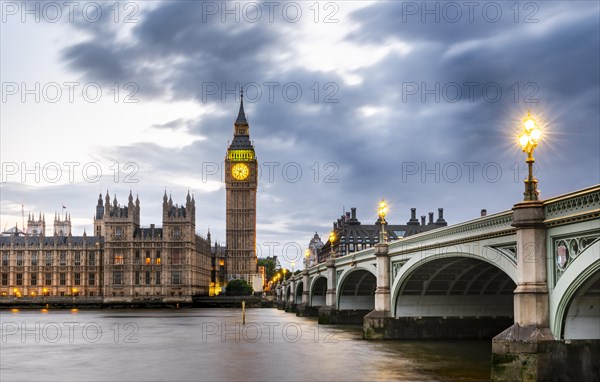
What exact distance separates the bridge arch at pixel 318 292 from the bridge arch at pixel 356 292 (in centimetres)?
1893

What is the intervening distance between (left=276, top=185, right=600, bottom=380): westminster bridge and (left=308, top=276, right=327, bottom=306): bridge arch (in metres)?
44.2

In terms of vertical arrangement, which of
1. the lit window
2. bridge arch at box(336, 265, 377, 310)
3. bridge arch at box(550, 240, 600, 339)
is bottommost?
bridge arch at box(336, 265, 377, 310)

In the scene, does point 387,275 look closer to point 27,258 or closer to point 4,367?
point 4,367

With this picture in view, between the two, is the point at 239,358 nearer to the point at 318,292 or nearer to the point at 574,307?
the point at 574,307

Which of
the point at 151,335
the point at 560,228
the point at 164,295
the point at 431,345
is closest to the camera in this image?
the point at 560,228

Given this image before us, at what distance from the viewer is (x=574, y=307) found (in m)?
26.1

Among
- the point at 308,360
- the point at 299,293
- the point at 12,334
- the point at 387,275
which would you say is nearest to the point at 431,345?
the point at 387,275

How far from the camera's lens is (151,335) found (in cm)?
6200

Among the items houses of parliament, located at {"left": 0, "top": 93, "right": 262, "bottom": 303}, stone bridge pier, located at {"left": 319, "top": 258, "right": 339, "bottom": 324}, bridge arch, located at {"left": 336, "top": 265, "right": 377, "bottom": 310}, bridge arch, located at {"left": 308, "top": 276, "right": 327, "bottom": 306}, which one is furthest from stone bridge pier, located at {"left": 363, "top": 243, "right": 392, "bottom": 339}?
houses of parliament, located at {"left": 0, "top": 93, "right": 262, "bottom": 303}

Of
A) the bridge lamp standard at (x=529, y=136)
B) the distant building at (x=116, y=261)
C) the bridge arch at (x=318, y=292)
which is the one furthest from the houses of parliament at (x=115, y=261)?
the bridge lamp standard at (x=529, y=136)

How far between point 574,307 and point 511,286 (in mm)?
25362

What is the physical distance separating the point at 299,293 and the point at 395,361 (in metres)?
93.5

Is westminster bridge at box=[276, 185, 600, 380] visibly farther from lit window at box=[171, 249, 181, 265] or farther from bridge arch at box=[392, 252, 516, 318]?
lit window at box=[171, 249, 181, 265]

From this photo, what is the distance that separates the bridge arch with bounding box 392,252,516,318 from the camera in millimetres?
48188
